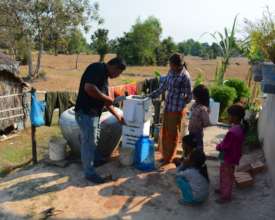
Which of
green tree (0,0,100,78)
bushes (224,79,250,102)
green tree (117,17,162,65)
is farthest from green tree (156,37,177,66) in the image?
bushes (224,79,250,102)

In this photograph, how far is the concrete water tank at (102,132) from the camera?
524 centimetres

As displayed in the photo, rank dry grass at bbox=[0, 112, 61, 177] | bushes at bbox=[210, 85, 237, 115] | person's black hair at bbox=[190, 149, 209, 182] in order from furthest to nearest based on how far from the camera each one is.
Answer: bushes at bbox=[210, 85, 237, 115] < dry grass at bbox=[0, 112, 61, 177] < person's black hair at bbox=[190, 149, 209, 182]

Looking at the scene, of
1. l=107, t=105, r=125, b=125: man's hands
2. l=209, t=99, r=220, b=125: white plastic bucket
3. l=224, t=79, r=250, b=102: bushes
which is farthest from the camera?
l=224, t=79, r=250, b=102: bushes

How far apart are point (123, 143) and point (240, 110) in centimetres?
200

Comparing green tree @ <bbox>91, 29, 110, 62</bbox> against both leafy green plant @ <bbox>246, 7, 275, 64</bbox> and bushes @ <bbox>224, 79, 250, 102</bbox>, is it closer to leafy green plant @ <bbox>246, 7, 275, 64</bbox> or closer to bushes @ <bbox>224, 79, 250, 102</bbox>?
bushes @ <bbox>224, 79, 250, 102</bbox>

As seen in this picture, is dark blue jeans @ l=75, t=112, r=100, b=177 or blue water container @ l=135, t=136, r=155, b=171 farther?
blue water container @ l=135, t=136, r=155, b=171

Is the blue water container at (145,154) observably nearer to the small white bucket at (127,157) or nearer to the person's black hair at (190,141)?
the small white bucket at (127,157)

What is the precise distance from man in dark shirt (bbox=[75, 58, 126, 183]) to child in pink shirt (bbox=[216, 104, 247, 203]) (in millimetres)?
1460

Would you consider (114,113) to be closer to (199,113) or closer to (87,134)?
(87,134)

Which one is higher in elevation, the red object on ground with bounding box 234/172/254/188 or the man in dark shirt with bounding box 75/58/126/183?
the man in dark shirt with bounding box 75/58/126/183

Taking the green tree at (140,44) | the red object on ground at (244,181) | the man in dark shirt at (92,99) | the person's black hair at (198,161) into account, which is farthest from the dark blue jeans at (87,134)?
the green tree at (140,44)

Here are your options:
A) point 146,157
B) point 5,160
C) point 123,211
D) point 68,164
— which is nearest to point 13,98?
point 5,160

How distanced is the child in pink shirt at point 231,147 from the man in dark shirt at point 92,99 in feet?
4.79

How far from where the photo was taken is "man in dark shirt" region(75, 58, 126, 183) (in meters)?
4.27
